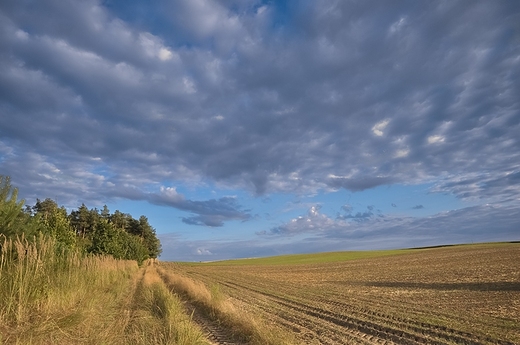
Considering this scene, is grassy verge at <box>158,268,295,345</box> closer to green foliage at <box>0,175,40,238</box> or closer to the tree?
green foliage at <box>0,175,40,238</box>

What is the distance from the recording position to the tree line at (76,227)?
12.7m

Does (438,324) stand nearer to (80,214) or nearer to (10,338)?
(10,338)

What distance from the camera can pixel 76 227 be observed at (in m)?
63.5

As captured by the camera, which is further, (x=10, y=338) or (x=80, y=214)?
(x=80, y=214)

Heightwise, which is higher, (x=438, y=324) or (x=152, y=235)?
(x=152, y=235)

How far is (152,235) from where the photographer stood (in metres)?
103

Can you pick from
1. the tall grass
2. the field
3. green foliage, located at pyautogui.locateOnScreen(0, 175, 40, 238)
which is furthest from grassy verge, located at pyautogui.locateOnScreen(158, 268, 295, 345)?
green foliage, located at pyautogui.locateOnScreen(0, 175, 40, 238)

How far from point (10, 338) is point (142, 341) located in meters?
1.95

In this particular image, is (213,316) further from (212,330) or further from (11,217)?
(11,217)

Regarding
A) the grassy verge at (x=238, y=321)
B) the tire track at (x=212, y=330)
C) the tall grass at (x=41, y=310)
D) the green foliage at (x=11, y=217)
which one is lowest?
the tire track at (x=212, y=330)

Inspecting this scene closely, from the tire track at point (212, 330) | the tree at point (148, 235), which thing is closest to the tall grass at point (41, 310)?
the tire track at point (212, 330)

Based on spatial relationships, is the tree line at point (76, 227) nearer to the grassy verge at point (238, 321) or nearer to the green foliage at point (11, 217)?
the green foliage at point (11, 217)

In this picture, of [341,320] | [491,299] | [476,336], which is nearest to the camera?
[476,336]

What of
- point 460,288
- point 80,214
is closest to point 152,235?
point 80,214
